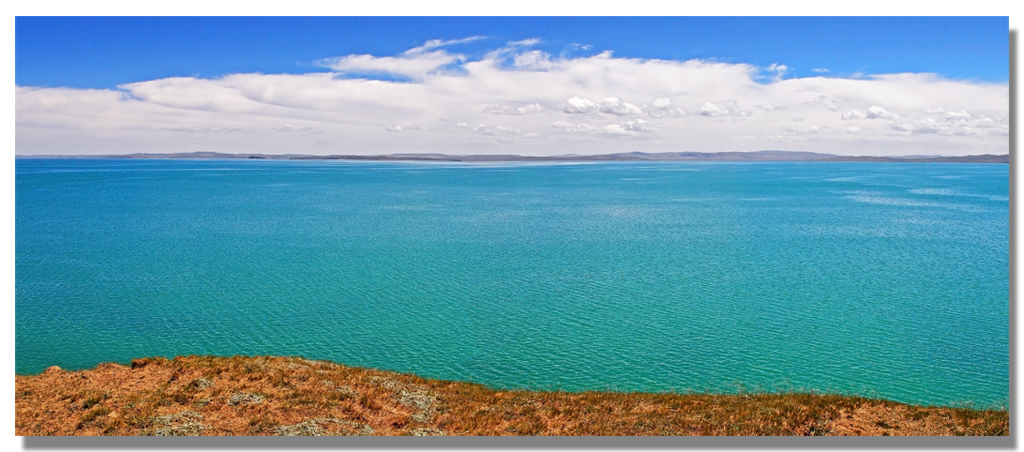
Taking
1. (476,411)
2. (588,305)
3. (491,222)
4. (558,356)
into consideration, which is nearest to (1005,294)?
(588,305)

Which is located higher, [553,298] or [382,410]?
[382,410]

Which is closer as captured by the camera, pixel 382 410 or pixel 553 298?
pixel 382 410

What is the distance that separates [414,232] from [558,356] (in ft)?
103

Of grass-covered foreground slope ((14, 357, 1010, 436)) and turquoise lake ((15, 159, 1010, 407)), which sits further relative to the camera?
turquoise lake ((15, 159, 1010, 407))

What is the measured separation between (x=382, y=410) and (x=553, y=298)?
1643 centimetres

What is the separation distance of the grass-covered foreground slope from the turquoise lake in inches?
154

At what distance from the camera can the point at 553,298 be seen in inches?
1230

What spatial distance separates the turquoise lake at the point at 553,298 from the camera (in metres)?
22.8

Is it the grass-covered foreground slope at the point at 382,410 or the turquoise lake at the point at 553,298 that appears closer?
the grass-covered foreground slope at the point at 382,410

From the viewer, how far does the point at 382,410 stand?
15.8m

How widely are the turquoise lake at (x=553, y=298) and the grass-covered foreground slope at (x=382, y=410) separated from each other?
3899 mm

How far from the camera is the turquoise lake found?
74.9 feet
